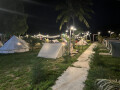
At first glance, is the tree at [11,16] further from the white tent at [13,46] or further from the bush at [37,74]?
the bush at [37,74]

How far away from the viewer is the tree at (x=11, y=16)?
49.1ft

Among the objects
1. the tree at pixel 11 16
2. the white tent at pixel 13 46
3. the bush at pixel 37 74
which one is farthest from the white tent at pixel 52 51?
the tree at pixel 11 16

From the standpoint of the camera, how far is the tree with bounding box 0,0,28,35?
15.0 meters

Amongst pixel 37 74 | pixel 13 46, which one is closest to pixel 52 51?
pixel 37 74

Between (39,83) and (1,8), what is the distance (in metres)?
15.2

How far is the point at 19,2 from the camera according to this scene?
1702cm

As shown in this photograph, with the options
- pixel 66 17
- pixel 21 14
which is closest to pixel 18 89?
pixel 66 17

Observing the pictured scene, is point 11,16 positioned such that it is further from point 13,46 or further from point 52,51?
point 52,51

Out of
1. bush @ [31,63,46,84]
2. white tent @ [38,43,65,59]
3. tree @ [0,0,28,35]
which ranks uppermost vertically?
tree @ [0,0,28,35]

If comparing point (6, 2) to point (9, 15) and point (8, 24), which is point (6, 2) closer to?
point (9, 15)

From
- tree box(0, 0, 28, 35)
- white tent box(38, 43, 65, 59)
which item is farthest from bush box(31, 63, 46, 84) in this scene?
tree box(0, 0, 28, 35)

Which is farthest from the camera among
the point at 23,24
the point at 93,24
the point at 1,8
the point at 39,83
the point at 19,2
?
the point at 93,24

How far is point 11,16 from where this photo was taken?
16.0 m

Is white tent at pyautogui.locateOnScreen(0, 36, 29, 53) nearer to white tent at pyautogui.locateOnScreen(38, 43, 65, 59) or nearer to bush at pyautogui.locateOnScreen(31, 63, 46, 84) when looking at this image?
white tent at pyautogui.locateOnScreen(38, 43, 65, 59)
